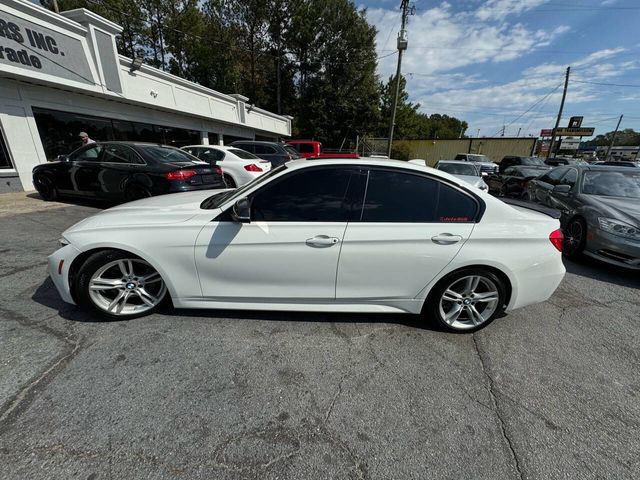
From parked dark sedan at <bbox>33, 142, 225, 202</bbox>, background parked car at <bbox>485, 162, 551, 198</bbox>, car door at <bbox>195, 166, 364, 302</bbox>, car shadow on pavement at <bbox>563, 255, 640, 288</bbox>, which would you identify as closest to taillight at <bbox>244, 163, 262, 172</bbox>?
parked dark sedan at <bbox>33, 142, 225, 202</bbox>

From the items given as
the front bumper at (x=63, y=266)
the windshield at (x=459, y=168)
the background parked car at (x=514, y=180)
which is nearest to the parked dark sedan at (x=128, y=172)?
the front bumper at (x=63, y=266)

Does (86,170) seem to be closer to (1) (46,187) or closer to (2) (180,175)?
(1) (46,187)

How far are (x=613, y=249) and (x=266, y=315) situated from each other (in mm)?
4797

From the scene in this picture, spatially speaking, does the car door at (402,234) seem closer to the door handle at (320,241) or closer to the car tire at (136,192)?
the door handle at (320,241)

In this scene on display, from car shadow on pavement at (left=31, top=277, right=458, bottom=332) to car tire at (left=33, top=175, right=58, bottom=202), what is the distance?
18.7 ft

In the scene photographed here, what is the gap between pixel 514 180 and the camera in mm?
8734

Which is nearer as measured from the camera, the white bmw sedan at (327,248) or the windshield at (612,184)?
the white bmw sedan at (327,248)

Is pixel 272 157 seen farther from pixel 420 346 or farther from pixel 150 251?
pixel 420 346

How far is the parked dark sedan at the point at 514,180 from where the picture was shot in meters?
8.41

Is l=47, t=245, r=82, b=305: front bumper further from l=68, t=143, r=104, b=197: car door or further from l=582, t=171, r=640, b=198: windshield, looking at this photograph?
l=582, t=171, r=640, b=198: windshield

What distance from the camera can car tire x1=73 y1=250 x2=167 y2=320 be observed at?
2.47 m

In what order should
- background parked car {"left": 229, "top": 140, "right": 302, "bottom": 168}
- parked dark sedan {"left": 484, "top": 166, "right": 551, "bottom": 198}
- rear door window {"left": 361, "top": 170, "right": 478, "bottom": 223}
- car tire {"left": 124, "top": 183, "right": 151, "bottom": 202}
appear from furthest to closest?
1. background parked car {"left": 229, "top": 140, "right": 302, "bottom": 168}
2. parked dark sedan {"left": 484, "top": 166, "right": 551, "bottom": 198}
3. car tire {"left": 124, "top": 183, "right": 151, "bottom": 202}
4. rear door window {"left": 361, "top": 170, "right": 478, "bottom": 223}

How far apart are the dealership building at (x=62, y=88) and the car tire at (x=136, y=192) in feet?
17.1

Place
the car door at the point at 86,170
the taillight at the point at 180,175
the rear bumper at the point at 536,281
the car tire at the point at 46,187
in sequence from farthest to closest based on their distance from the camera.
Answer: the car tire at the point at 46,187, the car door at the point at 86,170, the taillight at the point at 180,175, the rear bumper at the point at 536,281
